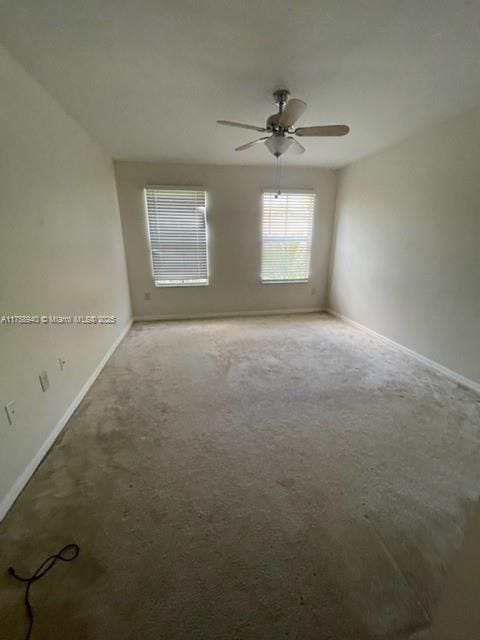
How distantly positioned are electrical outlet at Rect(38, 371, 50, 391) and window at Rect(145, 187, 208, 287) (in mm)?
2754

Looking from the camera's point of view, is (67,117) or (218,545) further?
(67,117)

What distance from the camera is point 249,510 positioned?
1373mm

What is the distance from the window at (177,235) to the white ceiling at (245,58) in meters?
1.39

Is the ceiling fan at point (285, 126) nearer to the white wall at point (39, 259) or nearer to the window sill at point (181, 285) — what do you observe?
the white wall at point (39, 259)

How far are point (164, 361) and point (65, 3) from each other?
8.70ft

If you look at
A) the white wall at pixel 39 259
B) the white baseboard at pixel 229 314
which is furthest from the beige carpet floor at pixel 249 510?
the white baseboard at pixel 229 314

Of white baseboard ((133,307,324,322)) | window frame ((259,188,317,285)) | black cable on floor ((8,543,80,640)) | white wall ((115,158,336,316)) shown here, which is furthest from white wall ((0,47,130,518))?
window frame ((259,188,317,285))

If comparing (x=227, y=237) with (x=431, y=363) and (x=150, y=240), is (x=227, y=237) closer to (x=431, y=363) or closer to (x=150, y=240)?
(x=150, y=240)

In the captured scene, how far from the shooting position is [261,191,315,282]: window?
4.41m

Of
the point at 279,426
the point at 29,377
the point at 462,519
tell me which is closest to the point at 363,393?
the point at 279,426

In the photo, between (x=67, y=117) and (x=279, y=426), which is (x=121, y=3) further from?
(x=279, y=426)

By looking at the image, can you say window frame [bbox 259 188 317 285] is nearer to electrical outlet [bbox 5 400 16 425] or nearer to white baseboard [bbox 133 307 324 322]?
white baseboard [bbox 133 307 324 322]

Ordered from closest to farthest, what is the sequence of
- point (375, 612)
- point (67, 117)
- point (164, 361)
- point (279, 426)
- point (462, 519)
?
point (375, 612) < point (462, 519) < point (279, 426) < point (67, 117) < point (164, 361)

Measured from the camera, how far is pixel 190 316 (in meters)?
4.63
